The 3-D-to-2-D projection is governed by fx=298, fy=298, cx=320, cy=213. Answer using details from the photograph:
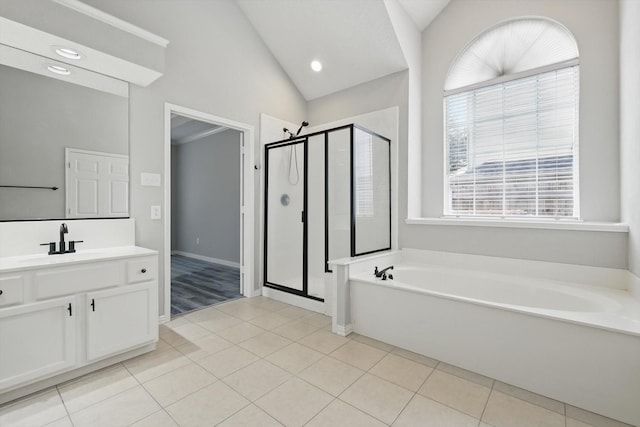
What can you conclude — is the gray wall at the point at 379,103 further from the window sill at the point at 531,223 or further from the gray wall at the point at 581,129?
the window sill at the point at 531,223

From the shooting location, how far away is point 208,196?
20.3 feet

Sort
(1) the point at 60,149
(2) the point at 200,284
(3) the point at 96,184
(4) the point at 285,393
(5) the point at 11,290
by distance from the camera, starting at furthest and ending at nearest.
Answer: (2) the point at 200,284 < (3) the point at 96,184 < (1) the point at 60,149 < (4) the point at 285,393 < (5) the point at 11,290

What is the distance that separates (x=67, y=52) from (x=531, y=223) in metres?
4.06

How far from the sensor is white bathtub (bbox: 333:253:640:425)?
5.33 feet

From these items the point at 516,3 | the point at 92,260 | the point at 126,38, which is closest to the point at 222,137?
the point at 126,38

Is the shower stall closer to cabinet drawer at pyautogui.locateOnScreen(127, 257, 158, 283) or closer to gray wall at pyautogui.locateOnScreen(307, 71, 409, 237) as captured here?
gray wall at pyautogui.locateOnScreen(307, 71, 409, 237)

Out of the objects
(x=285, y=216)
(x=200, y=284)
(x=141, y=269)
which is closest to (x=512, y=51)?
(x=285, y=216)

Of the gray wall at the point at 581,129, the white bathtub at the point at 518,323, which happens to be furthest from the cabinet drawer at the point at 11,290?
the gray wall at the point at 581,129

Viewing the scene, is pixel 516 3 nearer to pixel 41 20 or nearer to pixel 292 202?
pixel 292 202

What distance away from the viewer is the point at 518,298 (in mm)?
2605

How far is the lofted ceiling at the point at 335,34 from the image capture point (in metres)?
3.15

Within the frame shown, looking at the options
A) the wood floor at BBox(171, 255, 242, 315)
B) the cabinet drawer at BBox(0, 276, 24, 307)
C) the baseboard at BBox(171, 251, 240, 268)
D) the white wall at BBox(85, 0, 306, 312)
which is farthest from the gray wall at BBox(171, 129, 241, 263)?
the cabinet drawer at BBox(0, 276, 24, 307)

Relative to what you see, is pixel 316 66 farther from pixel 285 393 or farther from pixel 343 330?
pixel 285 393

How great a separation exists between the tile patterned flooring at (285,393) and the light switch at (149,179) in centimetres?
144
